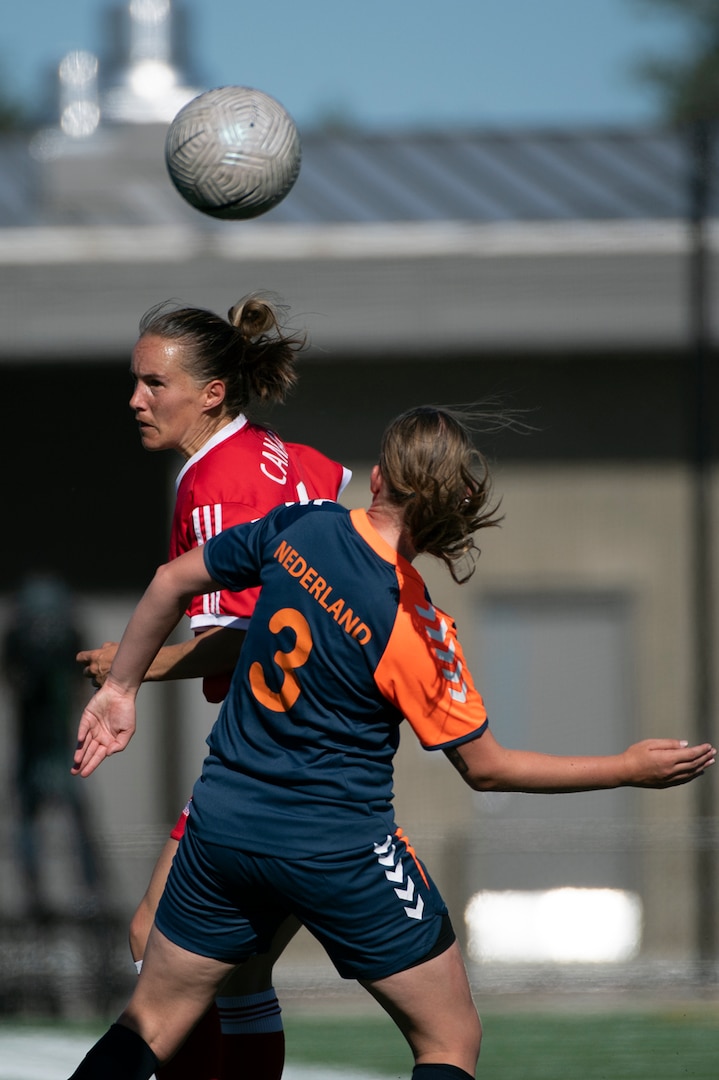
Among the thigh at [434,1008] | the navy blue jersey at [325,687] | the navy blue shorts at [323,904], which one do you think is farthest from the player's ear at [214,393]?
the thigh at [434,1008]

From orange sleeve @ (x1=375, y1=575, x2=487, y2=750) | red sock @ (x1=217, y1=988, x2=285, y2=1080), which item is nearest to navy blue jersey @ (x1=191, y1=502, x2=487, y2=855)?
orange sleeve @ (x1=375, y1=575, x2=487, y2=750)

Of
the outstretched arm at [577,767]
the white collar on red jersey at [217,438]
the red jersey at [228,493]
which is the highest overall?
the white collar on red jersey at [217,438]

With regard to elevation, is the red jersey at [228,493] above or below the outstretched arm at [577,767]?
above

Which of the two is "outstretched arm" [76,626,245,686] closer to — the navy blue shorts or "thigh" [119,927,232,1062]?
the navy blue shorts

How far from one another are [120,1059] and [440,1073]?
1.88ft

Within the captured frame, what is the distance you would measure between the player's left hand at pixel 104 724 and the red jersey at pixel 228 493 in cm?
31

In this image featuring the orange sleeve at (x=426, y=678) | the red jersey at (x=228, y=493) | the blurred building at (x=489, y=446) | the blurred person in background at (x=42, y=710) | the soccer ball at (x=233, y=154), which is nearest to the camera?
the orange sleeve at (x=426, y=678)

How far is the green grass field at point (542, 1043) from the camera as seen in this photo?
4.55 m

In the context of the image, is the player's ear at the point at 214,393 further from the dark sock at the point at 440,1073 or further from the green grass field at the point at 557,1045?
the green grass field at the point at 557,1045

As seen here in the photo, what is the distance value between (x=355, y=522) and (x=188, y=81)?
11.0 metres

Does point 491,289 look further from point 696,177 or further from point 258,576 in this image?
point 258,576

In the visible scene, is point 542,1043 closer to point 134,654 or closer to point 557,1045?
point 557,1045

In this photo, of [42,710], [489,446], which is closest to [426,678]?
[489,446]

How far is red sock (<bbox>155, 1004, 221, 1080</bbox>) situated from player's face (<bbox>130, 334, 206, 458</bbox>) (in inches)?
49.6
